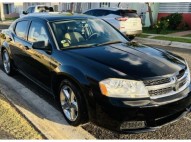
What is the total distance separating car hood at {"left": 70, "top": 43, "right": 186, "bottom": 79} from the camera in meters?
3.50

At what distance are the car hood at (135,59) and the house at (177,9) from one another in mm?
15465

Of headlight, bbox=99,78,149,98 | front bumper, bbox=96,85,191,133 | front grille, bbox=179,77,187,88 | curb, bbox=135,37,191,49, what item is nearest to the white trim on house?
curb, bbox=135,37,191,49

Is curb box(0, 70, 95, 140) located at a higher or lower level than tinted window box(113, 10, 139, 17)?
lower

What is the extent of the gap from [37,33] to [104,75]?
6.90 ft

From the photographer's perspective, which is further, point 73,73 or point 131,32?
point 131,32

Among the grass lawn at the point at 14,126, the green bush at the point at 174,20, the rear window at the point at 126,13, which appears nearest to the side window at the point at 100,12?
the rear window at the point at 126,13

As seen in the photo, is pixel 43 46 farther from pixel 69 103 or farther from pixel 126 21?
pixel 126 21

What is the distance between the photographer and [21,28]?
5.79 m

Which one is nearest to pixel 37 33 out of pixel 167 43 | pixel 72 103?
pixel 72 103

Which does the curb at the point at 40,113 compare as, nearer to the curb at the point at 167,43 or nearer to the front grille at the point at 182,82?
the front grille at the point at 182,82

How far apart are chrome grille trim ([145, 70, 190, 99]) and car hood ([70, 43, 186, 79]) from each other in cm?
13

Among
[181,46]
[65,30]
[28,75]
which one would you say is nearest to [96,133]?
[65,30]

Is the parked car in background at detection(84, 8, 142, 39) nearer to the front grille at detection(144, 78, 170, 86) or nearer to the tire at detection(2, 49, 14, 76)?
the tire at detection(2, 49, 14, 76)

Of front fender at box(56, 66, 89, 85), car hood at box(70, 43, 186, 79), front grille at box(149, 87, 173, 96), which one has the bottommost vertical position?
front grille at box(149, 87, 173, 96)
